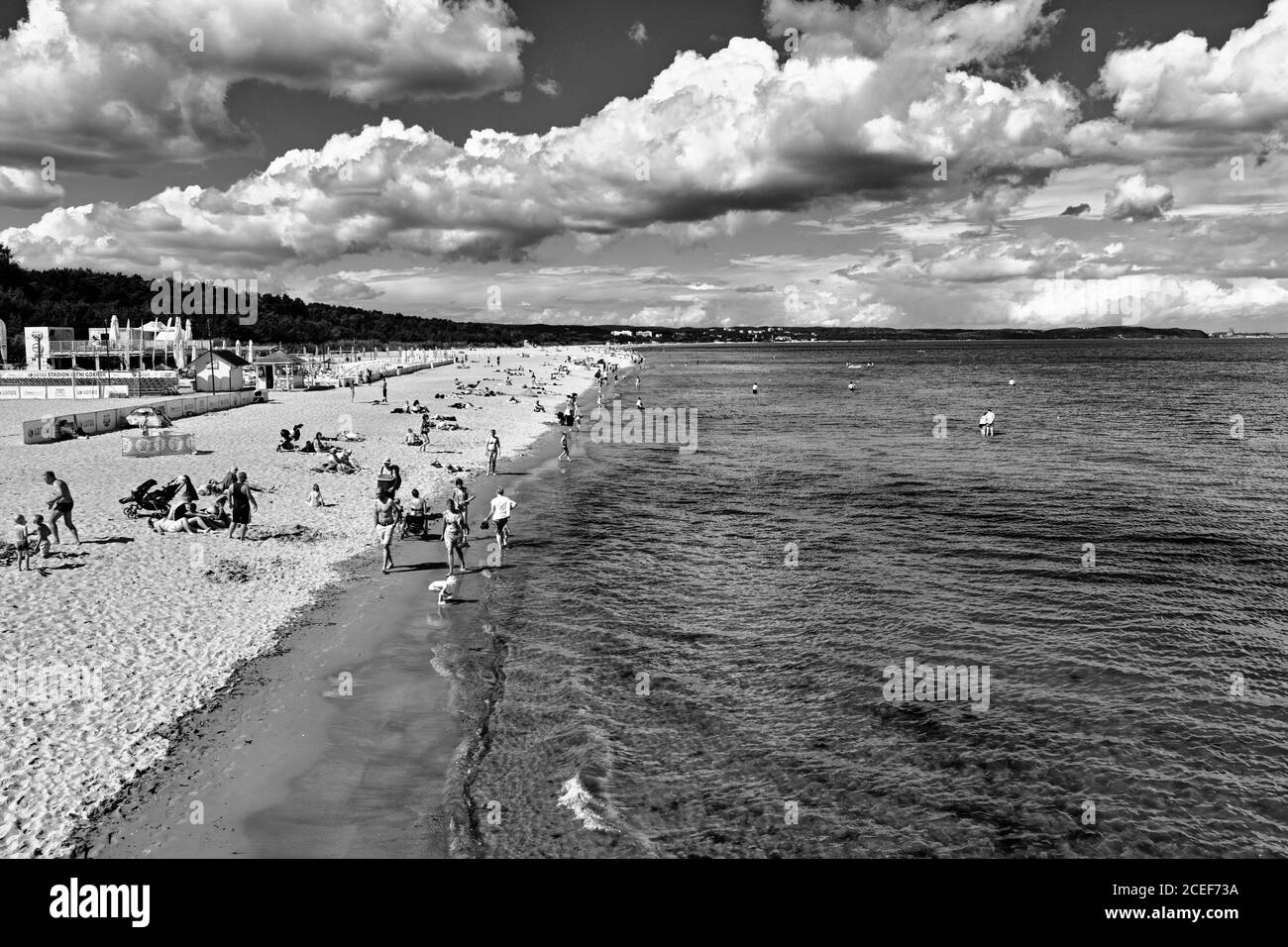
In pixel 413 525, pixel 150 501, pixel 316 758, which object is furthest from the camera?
pixel 413 525

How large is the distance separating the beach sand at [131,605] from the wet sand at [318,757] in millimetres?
312

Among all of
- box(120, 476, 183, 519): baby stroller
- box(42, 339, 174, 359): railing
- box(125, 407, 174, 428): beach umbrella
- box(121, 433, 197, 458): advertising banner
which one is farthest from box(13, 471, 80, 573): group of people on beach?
box(42, 339, 174, 359): railing

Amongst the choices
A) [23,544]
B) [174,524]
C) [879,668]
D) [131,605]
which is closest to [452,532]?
[131,605]

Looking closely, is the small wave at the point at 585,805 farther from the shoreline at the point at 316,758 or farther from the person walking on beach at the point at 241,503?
the person walking on beach at the point at 241,503

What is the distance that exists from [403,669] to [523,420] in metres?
43.3

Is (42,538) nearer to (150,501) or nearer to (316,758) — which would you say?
(150,501)

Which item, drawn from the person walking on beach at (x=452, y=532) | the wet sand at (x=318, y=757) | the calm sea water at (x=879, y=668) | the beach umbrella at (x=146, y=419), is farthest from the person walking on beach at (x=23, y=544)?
the beach umbrella at (x=146, y=419)

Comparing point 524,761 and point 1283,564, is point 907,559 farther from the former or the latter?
point 524,761

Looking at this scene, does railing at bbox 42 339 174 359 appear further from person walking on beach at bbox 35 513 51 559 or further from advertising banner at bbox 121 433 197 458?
person walking on beach at bbox 35 513 51 559

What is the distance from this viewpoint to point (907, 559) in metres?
23.9

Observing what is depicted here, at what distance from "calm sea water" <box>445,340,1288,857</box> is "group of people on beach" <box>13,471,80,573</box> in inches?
401

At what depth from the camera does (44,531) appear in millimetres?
18219

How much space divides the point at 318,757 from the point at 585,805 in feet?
13.2

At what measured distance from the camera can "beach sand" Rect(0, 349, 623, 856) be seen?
10789mm
